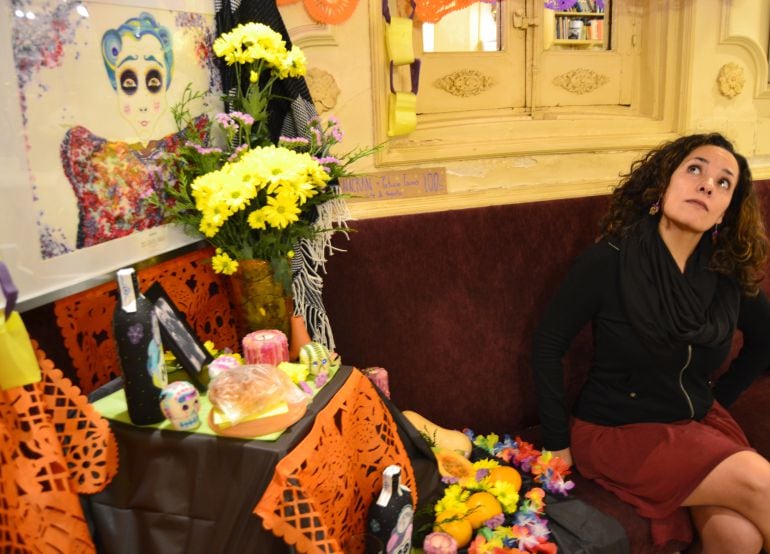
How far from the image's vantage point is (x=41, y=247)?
3.86 feet

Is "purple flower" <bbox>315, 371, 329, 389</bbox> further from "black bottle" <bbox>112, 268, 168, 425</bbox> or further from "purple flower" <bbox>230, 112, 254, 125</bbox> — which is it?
"purple flower" <bbox>230, 112, 254, 125</bbox>

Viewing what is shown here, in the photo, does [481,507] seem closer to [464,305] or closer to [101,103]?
[464,305]

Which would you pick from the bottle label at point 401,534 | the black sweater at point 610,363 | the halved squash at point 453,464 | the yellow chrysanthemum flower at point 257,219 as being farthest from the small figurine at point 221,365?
the black sweater at point 610,363

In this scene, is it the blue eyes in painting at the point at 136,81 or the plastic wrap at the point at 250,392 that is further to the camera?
the blue eyes in painting at the point at 136,81

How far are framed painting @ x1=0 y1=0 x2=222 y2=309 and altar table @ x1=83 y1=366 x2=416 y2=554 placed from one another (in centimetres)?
36

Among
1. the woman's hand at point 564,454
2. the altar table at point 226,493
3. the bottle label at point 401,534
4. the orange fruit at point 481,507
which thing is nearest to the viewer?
the altar table at point 226,493

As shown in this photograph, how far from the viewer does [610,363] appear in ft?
6.08

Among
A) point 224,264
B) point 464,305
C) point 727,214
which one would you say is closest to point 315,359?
point 224,264

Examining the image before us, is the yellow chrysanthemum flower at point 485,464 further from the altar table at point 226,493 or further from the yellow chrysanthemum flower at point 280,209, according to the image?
the yellow chrysanthemum flower at point 280,209

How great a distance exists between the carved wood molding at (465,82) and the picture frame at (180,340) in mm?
1405

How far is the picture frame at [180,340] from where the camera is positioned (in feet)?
4.03

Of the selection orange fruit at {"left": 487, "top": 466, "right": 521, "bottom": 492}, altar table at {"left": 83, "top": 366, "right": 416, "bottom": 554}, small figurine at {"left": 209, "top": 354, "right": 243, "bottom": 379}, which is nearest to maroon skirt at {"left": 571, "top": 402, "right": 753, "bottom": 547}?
orange fruit at {"left": 487, "top": 466, "right": 521, "bottom": 492}

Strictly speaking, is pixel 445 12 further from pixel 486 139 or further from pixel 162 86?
pixel 162 86

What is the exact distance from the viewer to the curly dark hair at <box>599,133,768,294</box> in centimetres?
181
